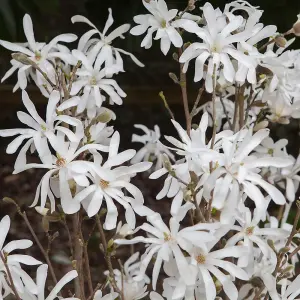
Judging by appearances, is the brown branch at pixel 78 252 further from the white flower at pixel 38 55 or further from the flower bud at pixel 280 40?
the flower bud at pixel 280 40

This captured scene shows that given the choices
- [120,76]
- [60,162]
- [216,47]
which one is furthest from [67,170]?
[120,76]

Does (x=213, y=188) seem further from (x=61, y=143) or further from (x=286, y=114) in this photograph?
(x=286, y=114)

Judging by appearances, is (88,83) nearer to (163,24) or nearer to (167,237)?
(163,24)

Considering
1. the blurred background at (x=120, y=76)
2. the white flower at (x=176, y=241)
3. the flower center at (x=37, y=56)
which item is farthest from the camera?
the blurred background at (x=120, y=76)

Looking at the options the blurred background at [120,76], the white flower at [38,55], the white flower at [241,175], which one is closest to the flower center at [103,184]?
the white flower at [241,175]

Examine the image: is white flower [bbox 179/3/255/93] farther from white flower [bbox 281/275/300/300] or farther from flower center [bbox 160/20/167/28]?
white flower [bbox 281/275/300/300]

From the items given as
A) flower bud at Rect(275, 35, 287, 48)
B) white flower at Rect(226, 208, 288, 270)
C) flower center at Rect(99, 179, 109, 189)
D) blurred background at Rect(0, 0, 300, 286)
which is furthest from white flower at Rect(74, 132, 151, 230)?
blurred background at Rect(0, 0, 300, 286)
